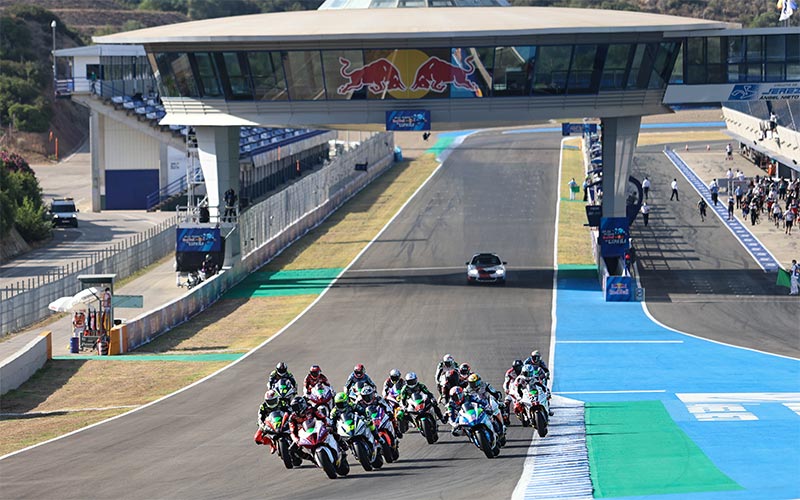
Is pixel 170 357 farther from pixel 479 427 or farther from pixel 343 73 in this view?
pixel 343 73

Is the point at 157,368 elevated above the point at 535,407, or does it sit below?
below

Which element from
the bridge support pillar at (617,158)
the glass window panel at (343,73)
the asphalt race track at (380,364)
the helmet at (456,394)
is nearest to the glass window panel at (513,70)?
the bridge support pillar at (617,158)

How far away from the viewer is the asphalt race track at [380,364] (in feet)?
83.9

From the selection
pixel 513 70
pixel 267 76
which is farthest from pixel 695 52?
pixel 267 76

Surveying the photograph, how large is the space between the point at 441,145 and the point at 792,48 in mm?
73006

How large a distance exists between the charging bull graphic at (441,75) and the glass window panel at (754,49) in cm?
1199

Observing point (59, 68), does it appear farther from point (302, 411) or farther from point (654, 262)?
point (302, 411)

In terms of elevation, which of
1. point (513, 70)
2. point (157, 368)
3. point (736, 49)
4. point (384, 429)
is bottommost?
point (157, 368)

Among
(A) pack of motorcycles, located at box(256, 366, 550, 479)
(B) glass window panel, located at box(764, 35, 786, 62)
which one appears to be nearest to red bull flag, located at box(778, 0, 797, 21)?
(B) glass window panel, located at box(764, 35, 786, 62)

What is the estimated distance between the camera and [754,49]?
57219 millimetres

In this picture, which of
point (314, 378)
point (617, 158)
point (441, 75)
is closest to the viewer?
point (314, 378)

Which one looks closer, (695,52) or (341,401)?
(341,401)

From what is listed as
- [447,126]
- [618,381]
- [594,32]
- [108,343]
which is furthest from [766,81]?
[108,343]

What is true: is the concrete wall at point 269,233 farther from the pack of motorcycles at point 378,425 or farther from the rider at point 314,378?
the pack of motorcycles at point 378,425
